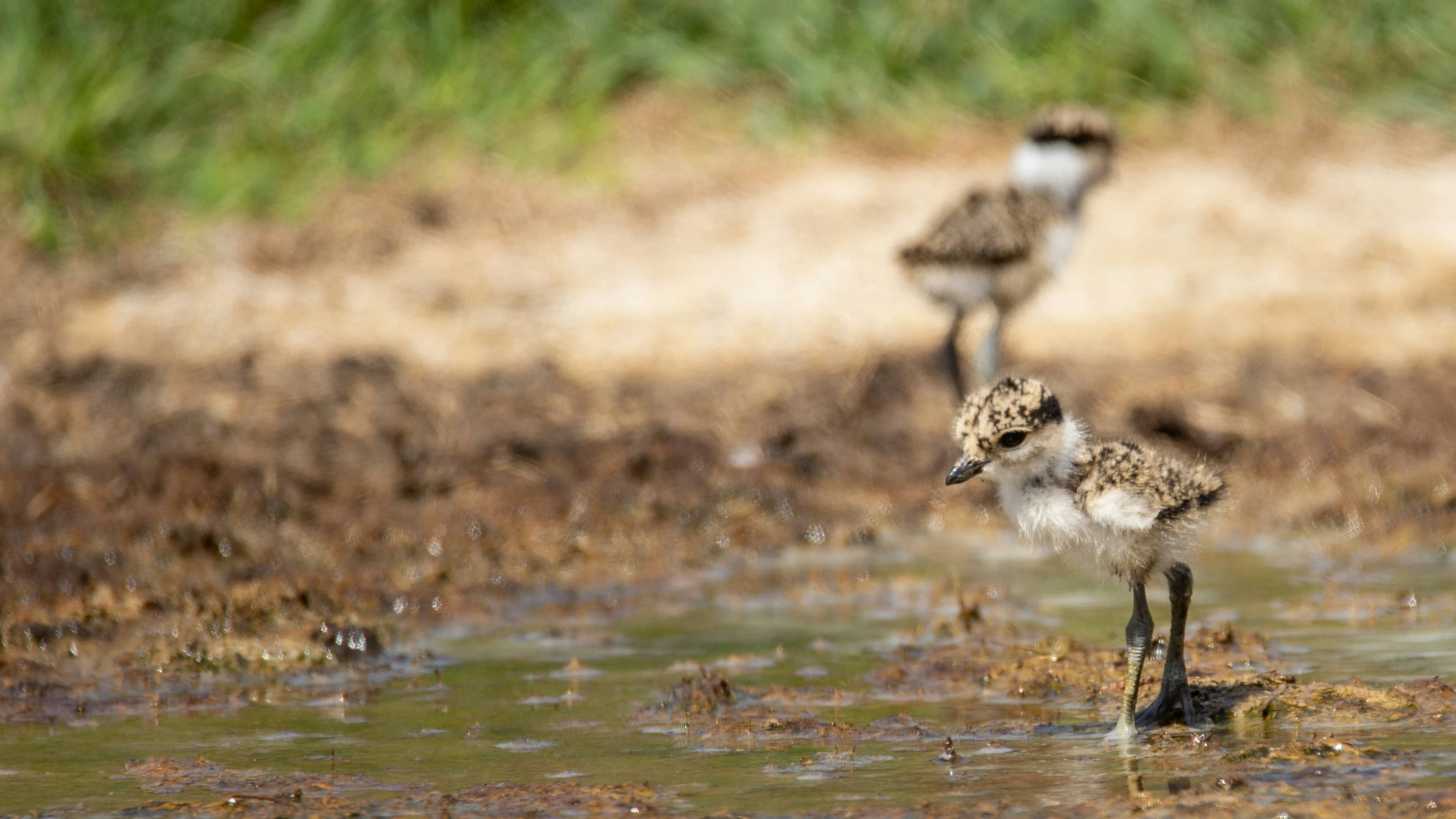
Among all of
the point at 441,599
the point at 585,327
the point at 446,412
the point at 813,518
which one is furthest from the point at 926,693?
the point at 585,327

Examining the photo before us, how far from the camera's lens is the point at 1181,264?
10266mm

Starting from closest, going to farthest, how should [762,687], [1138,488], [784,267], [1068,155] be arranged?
[1138,488]
[762,687]
[1068,155]
[784,267]

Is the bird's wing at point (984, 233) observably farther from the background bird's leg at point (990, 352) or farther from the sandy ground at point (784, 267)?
the sandy ground at point (784, 267)

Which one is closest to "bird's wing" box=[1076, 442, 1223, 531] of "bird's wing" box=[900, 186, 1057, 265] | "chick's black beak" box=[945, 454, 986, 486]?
"chick's black beak" box=[945, 454, 986, 486]

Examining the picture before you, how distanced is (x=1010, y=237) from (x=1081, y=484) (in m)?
3.82

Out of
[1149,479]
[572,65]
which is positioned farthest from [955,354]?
[572,65]

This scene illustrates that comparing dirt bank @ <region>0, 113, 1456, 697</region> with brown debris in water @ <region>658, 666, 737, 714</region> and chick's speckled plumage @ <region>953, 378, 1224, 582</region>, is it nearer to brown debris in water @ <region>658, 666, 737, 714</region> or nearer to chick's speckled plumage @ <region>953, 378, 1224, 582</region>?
brown debris in water @ <region>658, 666, 737, 714</region>

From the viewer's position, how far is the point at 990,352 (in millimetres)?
8430

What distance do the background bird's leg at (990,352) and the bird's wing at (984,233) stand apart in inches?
17.5

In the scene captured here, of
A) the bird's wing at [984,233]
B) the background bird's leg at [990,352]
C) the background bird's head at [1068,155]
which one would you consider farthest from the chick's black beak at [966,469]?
the background bird's head at [1068,155]

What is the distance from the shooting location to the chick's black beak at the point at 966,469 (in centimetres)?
448

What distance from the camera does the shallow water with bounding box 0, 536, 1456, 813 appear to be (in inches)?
157

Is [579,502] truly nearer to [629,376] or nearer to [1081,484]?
[629,376]

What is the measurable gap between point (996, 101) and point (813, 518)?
508 cm
